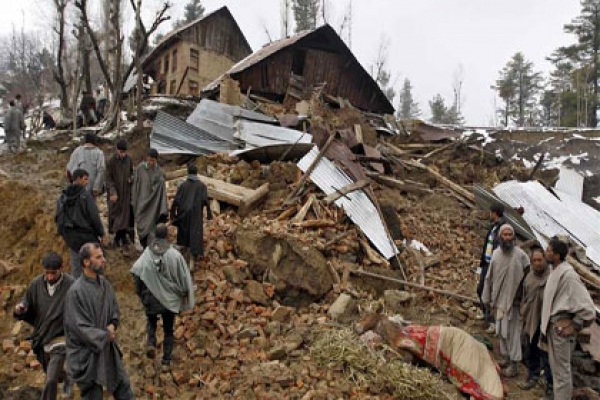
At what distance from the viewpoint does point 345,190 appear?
8.22m

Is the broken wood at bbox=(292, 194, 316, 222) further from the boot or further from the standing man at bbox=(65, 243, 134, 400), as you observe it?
the standing man at bbox=(65, 243, 134, 400)

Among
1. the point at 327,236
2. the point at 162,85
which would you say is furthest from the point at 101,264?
the point at 162,85

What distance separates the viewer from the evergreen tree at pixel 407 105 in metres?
51.4

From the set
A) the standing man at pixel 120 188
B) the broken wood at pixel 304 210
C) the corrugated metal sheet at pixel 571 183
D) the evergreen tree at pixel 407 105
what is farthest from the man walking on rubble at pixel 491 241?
the evergreen tree at pixel 407 105

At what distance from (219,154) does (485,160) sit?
8410mm

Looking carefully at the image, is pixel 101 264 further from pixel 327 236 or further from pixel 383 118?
pixel 383 118

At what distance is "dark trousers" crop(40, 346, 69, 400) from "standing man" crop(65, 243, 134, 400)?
0.41 m

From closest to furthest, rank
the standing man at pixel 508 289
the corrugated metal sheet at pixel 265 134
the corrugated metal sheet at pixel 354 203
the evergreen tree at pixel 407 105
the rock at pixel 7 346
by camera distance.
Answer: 1. the rock at pixel 7 346
2. the standing man at pixel 508 289
3. the corrugated metal sheet at pixel 354 203
4. the corrugated metal sheet at pixel 265 134
5. the evergreen tree at pixel 407 105

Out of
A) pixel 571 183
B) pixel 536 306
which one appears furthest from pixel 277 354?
pixel 571 183

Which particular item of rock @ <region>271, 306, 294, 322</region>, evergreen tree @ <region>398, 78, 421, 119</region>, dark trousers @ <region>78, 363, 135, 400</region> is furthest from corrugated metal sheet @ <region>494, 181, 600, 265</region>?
evergreen tree @ <region>398, 78, 421, 119</region>

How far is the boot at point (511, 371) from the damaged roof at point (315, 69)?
12.9 metres

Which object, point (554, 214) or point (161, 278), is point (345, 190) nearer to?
point (161, 278)

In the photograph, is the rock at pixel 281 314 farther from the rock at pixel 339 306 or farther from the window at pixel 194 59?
the window at pixel 194 59

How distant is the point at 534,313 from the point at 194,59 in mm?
21961
